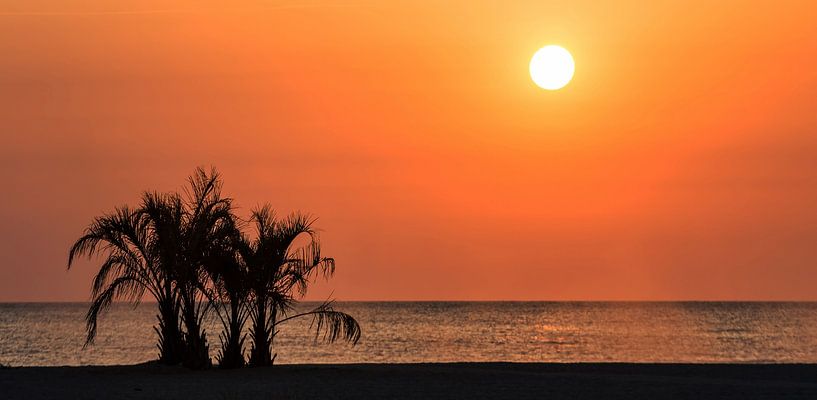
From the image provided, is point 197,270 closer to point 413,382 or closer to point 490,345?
point 413,382

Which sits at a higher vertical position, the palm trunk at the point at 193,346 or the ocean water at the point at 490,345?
the ocean water at the point at 490,345

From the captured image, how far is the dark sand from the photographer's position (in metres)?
17.2

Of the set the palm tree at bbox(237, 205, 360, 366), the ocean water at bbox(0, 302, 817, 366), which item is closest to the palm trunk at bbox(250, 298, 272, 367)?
the palm tree at bbox(237, 205, 360, 366)

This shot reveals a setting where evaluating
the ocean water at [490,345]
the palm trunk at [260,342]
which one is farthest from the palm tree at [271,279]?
the ocean water at [490,345]

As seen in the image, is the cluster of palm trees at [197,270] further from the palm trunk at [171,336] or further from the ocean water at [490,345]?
the ocean water at [490,345]

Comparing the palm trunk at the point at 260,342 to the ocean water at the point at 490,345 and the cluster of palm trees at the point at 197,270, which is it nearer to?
the cluster of palm trees at the point at 197,270

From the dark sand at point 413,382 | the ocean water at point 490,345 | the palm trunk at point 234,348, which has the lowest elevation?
the dark sand at point 413,382

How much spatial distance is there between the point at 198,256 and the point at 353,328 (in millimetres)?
3633

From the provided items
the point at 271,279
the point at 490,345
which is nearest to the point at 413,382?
the point at 271,279

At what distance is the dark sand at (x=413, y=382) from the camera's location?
17.2 meters

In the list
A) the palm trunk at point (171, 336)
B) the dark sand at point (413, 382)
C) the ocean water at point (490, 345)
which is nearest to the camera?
the dark sand at point (413, 382)

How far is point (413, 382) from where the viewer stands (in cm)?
1942

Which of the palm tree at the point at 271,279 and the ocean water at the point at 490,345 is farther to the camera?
the ocean water at the point at 490,345

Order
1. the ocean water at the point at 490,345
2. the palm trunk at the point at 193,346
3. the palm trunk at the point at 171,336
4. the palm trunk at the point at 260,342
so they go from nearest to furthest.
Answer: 1. the palm trunk at the point at 193,346
2. the palm trunk at the point at 171,336
3. the palm trunk at the point at 260,342
4. the ocean water at the point at 490,345
